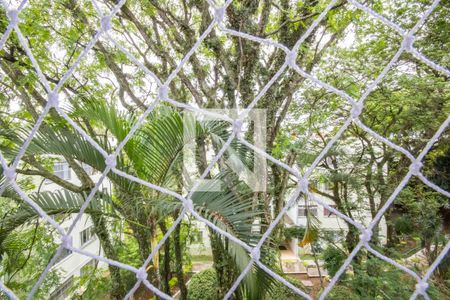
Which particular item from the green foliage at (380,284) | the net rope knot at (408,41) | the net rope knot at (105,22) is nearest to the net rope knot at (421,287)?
the net rope knot at (408,41)

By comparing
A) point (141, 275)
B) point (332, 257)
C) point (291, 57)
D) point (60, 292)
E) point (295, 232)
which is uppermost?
point (291, 57)

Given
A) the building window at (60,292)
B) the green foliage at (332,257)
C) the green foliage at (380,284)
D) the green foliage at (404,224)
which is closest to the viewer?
the green foliage at (380,284)

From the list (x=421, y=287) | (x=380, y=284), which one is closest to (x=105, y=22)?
(x=421, y=287)

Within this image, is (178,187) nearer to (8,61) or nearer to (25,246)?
(25,246)

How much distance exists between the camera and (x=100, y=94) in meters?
2.49

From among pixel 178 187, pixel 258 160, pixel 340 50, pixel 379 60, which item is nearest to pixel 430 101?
pixel 379 60

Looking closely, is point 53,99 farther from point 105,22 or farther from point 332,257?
point 332,257

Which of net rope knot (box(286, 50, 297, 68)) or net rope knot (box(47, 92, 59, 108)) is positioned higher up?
net rope knot (box(286, 50, 297, 68))

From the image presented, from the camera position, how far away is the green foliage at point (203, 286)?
117 inches

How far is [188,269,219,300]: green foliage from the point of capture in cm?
296

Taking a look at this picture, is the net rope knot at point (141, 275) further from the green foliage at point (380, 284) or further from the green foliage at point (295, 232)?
the green foliage at point (295, 232)

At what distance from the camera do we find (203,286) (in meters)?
3.11

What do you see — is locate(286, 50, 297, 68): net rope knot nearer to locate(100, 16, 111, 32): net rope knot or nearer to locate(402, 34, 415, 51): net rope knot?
locate(402, 34, 415, 51): net rope knot

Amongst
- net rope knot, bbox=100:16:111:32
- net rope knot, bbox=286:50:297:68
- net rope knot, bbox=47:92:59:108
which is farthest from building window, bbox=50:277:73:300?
net rope knot, bbox=286:50:297:68
